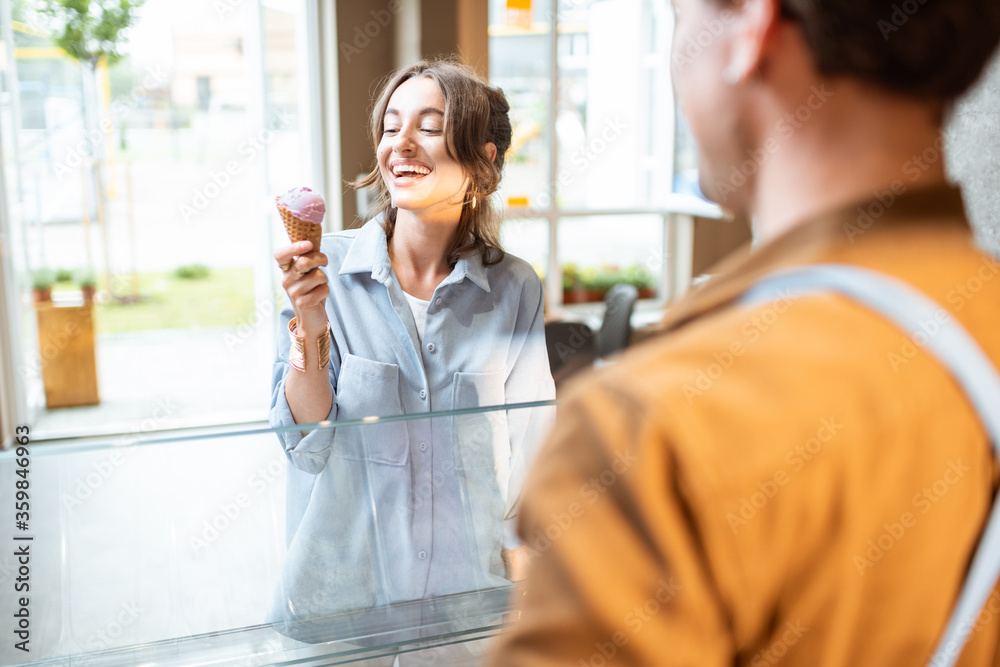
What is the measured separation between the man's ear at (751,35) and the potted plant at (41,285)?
5.77 metres

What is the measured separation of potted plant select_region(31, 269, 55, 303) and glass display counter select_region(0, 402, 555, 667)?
4947 millimetres

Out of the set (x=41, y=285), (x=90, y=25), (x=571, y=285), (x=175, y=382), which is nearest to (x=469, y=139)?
(x=90, y=25)

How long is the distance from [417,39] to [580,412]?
190 inches

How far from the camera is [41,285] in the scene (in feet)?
17.6

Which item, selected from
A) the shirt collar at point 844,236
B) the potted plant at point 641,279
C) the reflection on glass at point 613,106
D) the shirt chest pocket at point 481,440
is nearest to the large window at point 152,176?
the reflection on glass at point 613,106

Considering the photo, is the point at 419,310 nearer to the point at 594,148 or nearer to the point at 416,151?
the point at 416,151

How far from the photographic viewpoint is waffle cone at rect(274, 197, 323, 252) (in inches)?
57.9

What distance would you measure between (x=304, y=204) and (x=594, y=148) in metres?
5.82

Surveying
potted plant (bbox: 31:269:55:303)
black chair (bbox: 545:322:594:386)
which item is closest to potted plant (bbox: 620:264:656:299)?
black chair (bbox: 545:322:594:386)

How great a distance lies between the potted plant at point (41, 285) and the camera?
5.35 m

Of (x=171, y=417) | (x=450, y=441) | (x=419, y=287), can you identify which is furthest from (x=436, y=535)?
(x=171, y=417)

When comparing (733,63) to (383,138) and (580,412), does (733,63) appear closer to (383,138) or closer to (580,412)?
(580,412)

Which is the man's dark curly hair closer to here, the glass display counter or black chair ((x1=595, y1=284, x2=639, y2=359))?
the glass display counter

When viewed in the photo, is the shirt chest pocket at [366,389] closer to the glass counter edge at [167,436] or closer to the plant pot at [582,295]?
the glass counter edge at [167,436]
